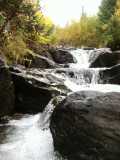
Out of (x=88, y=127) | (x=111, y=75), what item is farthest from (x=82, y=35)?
(x=88, y=127)

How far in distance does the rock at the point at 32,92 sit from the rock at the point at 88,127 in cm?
584

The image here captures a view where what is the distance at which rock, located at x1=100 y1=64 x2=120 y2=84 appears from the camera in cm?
1793

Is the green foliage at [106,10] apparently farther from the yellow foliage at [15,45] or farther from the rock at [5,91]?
the yellow foliage at [15,45]

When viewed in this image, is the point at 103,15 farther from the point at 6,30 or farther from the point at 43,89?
the point at 6,30

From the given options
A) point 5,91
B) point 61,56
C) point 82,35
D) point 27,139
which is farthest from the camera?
point 82,35

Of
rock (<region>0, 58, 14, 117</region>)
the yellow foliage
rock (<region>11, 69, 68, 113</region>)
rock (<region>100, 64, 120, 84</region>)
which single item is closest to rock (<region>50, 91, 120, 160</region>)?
the yellow foliage

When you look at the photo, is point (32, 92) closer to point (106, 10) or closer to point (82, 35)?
point (106, 10)

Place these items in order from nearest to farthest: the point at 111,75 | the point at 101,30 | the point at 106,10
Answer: the point at 111,75, the point at 101,30, the point at 106,10

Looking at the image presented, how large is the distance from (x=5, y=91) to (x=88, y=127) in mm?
6951

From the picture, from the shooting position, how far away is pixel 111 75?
1859 cm

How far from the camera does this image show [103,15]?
4506 centimetres

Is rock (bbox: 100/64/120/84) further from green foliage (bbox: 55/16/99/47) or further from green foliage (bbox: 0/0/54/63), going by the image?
green foliage (bbox: 55/16/99/47)

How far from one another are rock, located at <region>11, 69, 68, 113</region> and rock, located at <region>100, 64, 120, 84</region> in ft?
13.0

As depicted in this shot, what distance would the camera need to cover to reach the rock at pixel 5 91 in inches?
533
